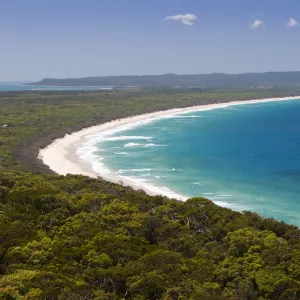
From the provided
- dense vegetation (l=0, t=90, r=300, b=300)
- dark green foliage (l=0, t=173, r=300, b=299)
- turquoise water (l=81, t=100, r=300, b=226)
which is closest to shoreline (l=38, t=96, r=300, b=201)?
turquoise water (l=81, t=100, r=300, b=226)

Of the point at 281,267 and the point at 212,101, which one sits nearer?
the point at 281,267

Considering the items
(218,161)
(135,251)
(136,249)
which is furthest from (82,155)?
(135,251)

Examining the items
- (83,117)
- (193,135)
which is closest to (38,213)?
(193,135)

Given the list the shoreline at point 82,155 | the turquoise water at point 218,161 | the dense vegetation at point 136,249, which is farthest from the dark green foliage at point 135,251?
the shoreline at point 82,155

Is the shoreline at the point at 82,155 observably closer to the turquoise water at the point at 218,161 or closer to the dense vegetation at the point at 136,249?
the turquoise water at the point at 218,161

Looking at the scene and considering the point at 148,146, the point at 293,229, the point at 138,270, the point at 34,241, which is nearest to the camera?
the point at 138,270

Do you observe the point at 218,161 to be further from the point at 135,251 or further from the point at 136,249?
the point at 135,251

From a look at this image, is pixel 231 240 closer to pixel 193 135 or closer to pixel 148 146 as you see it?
pixel 148 146
